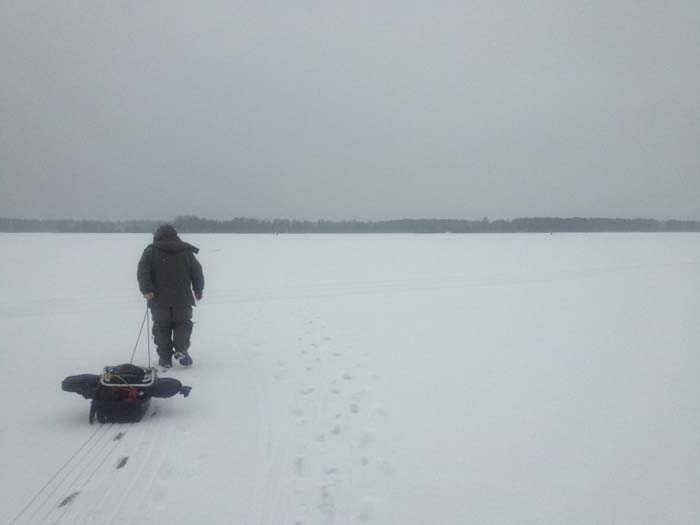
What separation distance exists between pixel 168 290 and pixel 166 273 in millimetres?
206

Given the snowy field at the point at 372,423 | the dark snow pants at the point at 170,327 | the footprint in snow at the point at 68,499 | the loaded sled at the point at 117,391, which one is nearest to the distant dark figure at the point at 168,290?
the dark snow pants at the point at 170,327

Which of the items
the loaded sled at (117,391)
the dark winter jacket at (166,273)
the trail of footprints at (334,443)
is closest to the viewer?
the trail of footprints at (334,443)

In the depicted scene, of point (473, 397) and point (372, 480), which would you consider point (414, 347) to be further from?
point (372, 480)

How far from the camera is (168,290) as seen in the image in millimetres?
5559

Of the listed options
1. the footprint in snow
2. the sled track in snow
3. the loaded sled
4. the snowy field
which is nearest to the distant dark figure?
the snowy field

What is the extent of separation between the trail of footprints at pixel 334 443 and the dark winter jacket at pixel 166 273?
170 centimetres

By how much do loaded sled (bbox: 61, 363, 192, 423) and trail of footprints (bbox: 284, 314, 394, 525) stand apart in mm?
1292

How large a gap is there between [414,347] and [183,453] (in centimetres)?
388

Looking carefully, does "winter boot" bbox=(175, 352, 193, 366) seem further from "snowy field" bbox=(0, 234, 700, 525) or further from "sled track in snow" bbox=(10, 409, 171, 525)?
"sled track in snow" bbox=(10, 409, 171, 525)

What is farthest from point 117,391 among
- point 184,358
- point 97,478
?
point 184,358

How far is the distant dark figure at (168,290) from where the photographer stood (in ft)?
18.2

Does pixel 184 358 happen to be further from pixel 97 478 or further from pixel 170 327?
pixel 97 478

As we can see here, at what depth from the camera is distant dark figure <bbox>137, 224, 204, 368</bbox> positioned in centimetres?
554

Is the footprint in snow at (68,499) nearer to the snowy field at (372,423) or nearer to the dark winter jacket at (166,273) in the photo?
the snowy field at (372,423)
